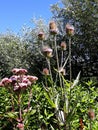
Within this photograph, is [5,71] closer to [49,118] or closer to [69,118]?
[49,118]

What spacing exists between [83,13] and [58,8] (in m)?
2.80

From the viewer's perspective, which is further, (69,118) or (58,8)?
(58,8)

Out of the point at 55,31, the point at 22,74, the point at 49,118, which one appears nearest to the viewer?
the point at 55,31

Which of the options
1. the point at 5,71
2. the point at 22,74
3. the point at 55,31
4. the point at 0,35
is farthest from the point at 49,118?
the point at 0,35

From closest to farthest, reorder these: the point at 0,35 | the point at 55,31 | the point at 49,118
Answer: the point at 55,31, the point at 49,118, the point at 0,35

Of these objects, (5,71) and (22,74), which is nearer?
(22,74)

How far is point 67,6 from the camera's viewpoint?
84.3ft

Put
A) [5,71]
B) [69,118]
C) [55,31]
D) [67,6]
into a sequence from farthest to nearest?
[67,6], [5,71], [55,31], [69,118]

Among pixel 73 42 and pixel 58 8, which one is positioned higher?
pixel 58 8

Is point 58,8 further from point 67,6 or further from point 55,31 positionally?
point 55,31

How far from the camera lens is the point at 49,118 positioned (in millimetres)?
7137

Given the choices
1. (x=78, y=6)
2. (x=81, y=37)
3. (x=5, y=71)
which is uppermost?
(x=78, y=6)

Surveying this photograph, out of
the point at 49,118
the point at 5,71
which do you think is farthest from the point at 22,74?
the point at 5,71

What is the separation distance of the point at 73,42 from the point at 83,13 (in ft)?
6.27
